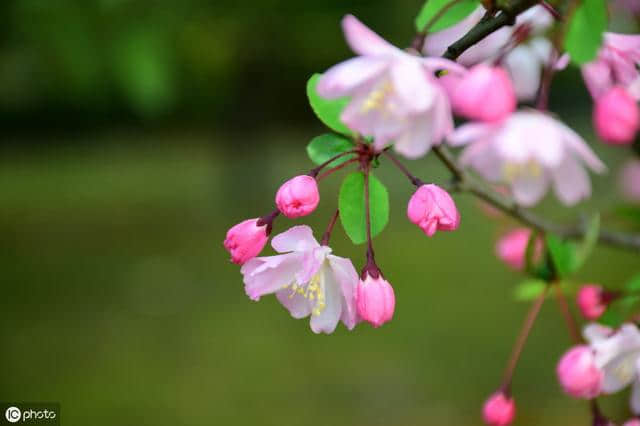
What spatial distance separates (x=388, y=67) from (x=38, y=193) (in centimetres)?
572

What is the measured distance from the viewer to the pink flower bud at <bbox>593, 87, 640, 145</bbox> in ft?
1.40

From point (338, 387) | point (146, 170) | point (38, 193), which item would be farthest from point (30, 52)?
point (146, 170)

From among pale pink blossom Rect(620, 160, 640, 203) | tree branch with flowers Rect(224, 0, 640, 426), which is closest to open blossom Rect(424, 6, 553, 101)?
tree branch with flowers Rect(224, 0, 640, 426)

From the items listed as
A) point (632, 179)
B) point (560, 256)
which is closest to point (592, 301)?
point (560, 256)

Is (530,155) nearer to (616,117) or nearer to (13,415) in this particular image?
(616,117)

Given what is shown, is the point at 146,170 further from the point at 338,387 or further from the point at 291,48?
the point at 338,387

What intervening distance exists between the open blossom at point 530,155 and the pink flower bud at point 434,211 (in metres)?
0.05

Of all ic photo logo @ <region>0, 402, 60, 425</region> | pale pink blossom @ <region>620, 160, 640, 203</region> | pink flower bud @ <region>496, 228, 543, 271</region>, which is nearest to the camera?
pink flower bud @ <region>496, 228, 543, 271</region>

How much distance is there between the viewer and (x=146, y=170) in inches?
258

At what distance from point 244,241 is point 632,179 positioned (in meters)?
1.97

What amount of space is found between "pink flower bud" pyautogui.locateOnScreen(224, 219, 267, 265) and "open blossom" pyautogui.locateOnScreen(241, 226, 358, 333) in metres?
0.02

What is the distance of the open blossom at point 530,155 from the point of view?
461 mm

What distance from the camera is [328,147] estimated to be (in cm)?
65

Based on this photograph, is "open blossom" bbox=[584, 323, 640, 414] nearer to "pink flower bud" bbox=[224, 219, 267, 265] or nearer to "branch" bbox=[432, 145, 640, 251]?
"branch" bbox=[432, 145, 640, 251]
